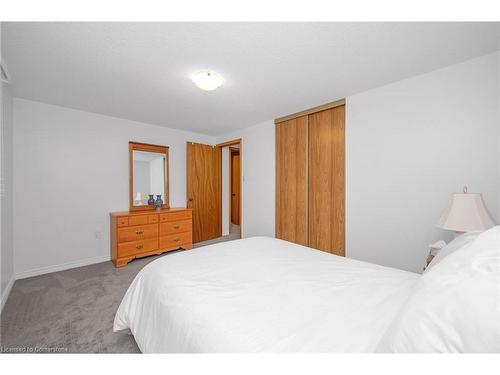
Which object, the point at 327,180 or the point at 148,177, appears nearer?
the point at 327,180

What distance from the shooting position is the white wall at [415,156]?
1794 millimetres

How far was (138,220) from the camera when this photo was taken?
127 inches

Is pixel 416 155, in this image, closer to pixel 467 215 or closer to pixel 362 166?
pixel 362 166

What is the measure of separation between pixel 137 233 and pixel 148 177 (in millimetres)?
1053

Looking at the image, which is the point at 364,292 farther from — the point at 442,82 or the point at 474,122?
the point at 442,82

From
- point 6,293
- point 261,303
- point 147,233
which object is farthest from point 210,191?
point 261,303

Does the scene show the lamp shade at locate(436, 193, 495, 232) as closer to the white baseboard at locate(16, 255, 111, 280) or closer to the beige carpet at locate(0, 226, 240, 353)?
the beige carpet at locate(0, 226, 240, 353)

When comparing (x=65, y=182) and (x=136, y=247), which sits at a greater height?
(x=65, y=182)

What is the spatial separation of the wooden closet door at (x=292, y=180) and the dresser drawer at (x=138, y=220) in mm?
2148

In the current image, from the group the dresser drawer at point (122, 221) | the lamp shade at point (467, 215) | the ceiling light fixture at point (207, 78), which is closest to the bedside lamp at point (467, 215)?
the lamp shade at point (467, 215)

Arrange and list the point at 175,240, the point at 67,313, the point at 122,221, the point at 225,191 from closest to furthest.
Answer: the point at 67,313 < the point at 122,221 < the point at 175,240 < the point at 225,191

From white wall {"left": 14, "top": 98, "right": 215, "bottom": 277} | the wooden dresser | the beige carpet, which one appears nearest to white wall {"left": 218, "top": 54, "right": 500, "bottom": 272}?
the beige carpet

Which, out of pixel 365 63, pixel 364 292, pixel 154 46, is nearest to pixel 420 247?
pixel 364 292
